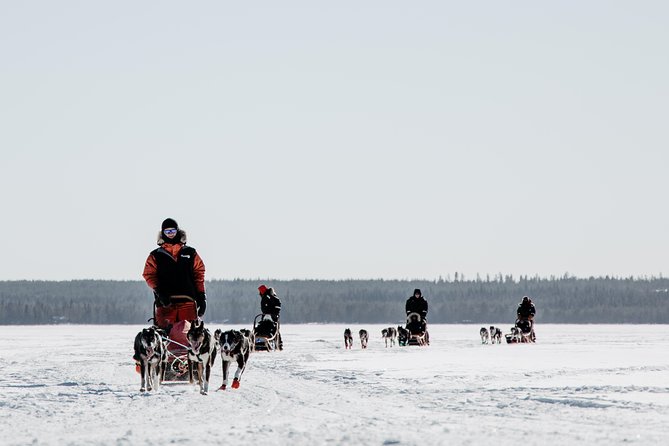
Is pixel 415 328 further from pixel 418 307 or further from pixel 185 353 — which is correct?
pixel 185 353

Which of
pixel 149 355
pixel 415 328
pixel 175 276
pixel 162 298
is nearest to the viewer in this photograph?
pixel 149 355

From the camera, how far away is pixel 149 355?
13164mm

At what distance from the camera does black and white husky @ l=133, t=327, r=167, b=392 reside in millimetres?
13102

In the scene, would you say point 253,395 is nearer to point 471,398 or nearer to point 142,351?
point 142,351

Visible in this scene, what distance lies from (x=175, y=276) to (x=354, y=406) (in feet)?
10.8

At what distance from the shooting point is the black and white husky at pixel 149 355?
13102 millimetres

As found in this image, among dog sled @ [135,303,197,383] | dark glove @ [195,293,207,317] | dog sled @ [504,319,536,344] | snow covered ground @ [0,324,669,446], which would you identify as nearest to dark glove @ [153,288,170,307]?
dog sled @ [135,303,197,383]

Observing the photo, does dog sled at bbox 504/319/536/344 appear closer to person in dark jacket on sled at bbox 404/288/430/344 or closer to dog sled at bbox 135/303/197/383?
person in dark jacket on sled at bbox 404/288/430/344

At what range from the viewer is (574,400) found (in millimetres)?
11875

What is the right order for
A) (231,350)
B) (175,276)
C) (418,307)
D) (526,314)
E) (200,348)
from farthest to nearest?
1. (526,314)
2. (418,307)
3. (175,276)
4. (231,350)
5. (200,348)

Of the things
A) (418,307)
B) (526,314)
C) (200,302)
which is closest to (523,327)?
(526,314)

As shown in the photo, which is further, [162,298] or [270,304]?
[270,304]

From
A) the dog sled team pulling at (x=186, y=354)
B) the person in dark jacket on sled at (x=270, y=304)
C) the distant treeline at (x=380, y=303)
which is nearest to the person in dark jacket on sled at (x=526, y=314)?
the person in dark jacket on sled at (x=270, y=304)

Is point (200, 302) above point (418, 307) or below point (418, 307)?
below
